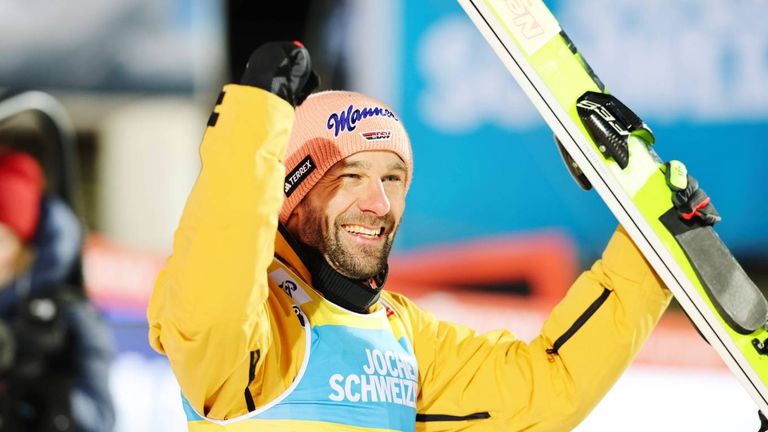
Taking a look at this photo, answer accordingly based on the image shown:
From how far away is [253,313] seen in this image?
2072 mm

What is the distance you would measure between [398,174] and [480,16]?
0.41m

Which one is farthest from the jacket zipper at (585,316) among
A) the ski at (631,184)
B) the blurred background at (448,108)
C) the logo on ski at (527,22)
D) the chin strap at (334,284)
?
the blurred background at (448,108)

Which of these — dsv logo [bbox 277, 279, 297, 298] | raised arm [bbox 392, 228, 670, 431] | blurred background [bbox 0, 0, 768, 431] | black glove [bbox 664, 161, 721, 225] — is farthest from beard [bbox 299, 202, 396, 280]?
blurred background [bbox 0, 0, 768, 431]

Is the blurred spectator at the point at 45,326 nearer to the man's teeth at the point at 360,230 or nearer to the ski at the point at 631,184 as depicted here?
the man's teeth at the point at 360,230

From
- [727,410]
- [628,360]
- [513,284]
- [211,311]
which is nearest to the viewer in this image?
[211,311]

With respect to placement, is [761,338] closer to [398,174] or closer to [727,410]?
[398,174]

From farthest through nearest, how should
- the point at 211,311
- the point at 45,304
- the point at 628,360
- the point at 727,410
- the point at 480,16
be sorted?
the point at 727,410 → the point at 45,304 → the point at 628,360 → the point at 480,16 → the point at 211,311

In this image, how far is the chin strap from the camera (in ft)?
8.37

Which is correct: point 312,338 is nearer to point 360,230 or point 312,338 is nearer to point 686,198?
point 360,230

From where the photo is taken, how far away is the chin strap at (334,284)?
2.55 m

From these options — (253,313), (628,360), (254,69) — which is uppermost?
(254,69)

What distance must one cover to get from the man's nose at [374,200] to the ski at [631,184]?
0.40 m

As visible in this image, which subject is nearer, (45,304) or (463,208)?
(45,304)

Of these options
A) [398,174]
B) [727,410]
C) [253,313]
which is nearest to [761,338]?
[398,174]
